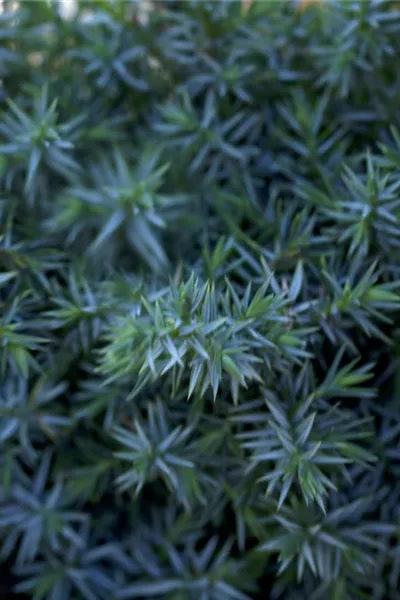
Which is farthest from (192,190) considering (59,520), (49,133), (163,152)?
(59,520)

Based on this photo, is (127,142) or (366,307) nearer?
(366,307)

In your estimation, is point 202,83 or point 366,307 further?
point 202,83

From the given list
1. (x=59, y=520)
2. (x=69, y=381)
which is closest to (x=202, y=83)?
(x=69, y=381)

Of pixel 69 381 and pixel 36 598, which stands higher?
pixel 69 381

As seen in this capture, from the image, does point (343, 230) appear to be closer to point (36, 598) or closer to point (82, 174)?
point (82, 174)

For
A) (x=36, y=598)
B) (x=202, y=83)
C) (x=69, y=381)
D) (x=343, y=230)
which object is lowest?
(x=36, y=598)

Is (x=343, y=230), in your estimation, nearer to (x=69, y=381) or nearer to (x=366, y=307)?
(x=366, y=307)
